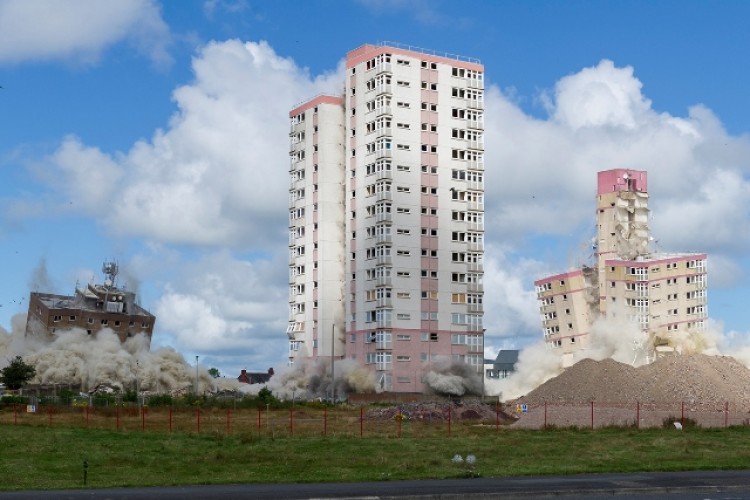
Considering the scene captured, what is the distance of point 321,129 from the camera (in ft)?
514

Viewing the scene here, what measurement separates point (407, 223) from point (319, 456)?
96.2 meters

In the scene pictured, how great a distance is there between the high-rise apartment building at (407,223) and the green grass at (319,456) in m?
75.8

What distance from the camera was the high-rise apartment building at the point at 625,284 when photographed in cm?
17812

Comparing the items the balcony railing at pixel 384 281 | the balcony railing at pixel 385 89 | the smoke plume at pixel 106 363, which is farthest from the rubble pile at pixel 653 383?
the smoke plume at pixel 106 363

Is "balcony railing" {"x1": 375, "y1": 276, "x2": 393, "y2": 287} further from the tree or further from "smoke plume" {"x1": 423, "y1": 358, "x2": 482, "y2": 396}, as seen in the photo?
the tree

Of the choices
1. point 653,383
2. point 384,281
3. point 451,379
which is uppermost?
point 384,281

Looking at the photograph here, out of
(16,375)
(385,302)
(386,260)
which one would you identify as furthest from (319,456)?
(386,260)

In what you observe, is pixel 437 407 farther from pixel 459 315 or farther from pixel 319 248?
pixel 319 248

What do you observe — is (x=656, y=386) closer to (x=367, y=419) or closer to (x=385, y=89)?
(x=367, y=419)

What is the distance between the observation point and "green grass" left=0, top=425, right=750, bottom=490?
4219 centimetres

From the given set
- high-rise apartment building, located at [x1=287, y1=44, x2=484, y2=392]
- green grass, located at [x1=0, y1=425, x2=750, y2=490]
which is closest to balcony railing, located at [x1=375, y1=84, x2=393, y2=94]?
high-rise apartment building, located at [x1=287, y1=44, x2=484, y2=392]

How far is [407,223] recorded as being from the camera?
145500mm

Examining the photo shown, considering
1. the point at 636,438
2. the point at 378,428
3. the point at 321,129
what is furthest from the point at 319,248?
the point at 636,438

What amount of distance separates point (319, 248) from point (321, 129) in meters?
17.0
